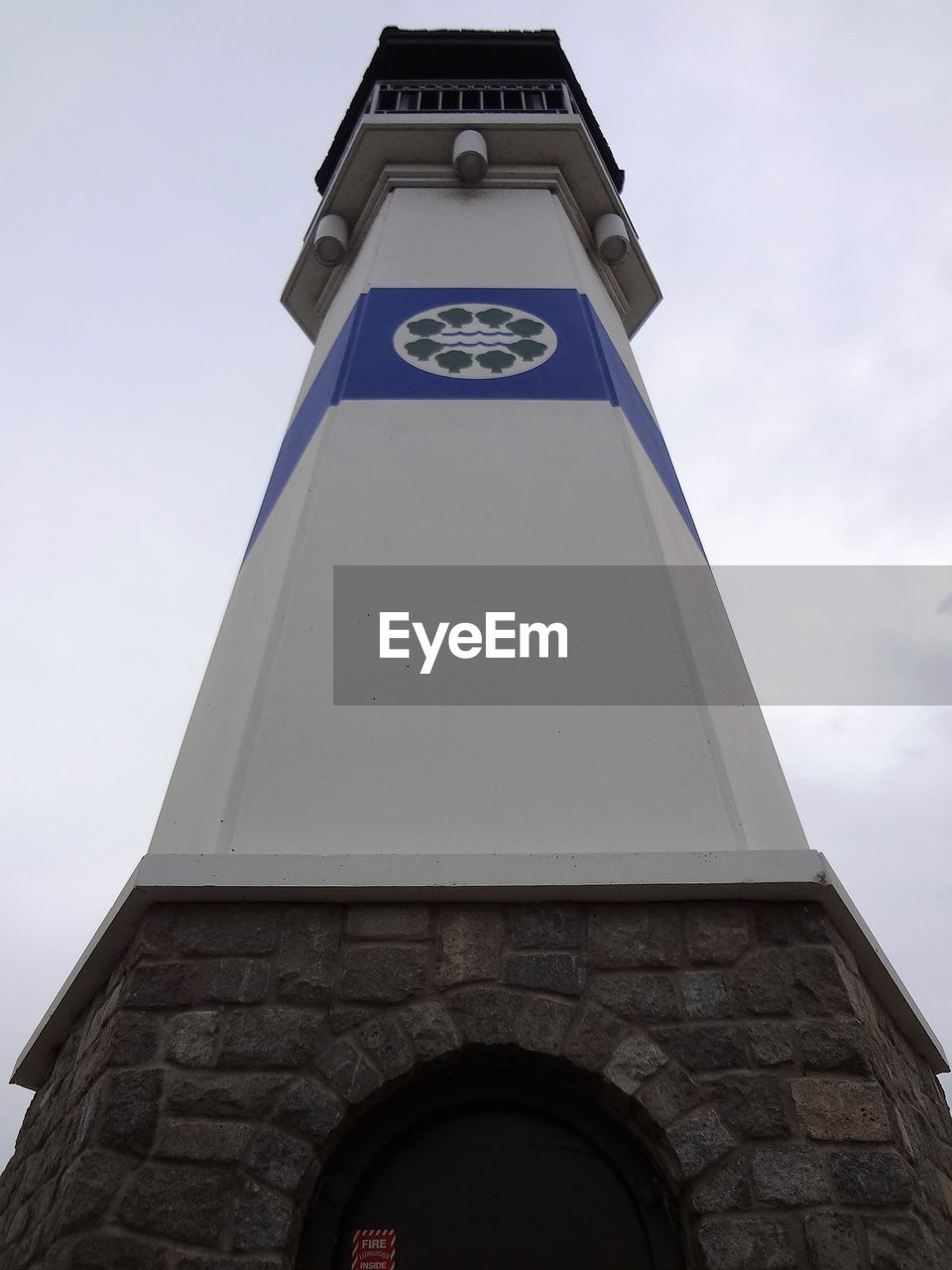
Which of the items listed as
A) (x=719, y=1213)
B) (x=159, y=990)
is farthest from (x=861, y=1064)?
(x=159, y=990)

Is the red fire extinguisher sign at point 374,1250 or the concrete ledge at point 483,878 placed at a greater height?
the concrete ledge at point 483,878

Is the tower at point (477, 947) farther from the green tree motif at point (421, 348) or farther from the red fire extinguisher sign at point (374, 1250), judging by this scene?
the green tree motif at point (421, 348)

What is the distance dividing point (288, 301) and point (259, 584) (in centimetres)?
409

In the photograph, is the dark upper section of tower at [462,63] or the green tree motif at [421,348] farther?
the dark upper section of tower at [462,63]

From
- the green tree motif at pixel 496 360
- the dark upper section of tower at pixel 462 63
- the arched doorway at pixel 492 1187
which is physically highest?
the dark upper section of tower at pixel 462 63

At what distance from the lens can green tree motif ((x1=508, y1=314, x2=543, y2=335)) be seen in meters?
5.58

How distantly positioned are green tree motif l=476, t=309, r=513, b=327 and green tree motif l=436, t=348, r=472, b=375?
1.12ft

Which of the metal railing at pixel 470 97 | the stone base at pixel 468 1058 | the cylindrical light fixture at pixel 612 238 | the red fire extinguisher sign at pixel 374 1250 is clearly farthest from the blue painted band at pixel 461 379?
the red fire extinguisher sign at pixel 374 1250

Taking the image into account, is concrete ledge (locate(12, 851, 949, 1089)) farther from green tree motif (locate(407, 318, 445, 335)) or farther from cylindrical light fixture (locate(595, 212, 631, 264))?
cylindrical light fixture (locate(595, 212, 631, 264))

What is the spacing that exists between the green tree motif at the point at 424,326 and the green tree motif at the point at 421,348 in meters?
0.09

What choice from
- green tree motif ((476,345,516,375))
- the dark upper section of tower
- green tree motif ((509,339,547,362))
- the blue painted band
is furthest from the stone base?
the dark upper section of tower

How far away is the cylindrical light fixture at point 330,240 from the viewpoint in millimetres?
7281

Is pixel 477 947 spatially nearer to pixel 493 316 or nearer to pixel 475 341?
pixel 475 341
